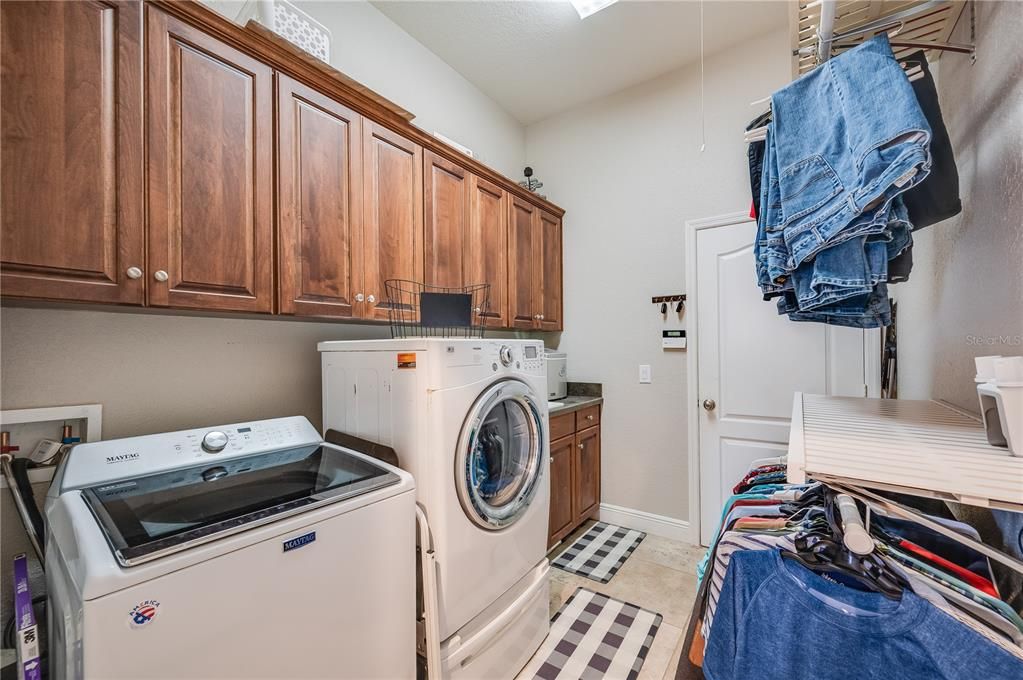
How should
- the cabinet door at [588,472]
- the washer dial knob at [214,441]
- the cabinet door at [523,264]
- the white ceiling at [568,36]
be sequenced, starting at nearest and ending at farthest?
the washer dial knob at [214,441] < the white ceiling at [568,36] < the cabinet door at [523,264] < the cabinet door at [588,472]

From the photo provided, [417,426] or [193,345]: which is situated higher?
[193,345]

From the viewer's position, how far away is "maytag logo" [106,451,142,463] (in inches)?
45.1

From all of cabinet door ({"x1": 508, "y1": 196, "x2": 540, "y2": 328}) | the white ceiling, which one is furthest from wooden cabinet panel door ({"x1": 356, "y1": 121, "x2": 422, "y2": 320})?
the white ceiling

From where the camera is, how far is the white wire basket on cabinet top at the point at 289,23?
1.45 m

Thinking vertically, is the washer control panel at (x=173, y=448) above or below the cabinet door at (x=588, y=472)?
above

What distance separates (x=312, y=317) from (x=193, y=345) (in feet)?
1.45

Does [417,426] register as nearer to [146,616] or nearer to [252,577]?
[252,577]

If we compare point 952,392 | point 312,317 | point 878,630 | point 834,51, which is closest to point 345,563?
point 312,317

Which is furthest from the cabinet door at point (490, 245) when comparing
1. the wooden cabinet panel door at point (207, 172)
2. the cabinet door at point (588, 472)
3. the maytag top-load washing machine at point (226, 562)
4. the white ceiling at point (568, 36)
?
the maytag top-load washing machine at point (226, 562)

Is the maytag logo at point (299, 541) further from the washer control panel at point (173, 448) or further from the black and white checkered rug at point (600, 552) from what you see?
the black and white checkered rug at point (600, 552)

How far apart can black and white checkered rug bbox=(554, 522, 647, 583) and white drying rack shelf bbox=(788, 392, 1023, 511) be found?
191 cm

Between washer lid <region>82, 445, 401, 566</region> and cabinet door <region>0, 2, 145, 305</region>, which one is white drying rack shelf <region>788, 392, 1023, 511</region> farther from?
cabinet door <region>0, 2, 145, 305</region>

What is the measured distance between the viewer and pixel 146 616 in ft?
2.44

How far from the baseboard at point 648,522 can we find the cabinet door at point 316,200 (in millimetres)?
2332
